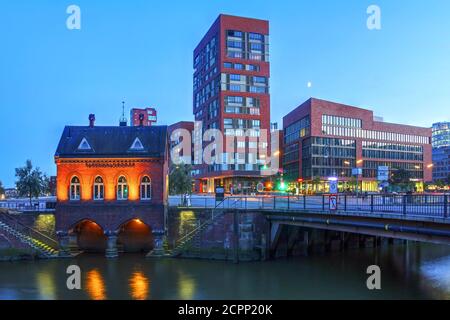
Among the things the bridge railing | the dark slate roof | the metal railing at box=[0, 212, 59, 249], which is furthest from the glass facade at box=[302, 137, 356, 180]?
the metal railing at box=[0, 212, 59, 249]

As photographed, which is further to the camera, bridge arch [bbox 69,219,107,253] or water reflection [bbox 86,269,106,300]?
bridge arch [bbox 69,219,107,253]

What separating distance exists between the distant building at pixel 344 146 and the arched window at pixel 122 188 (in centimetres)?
7307

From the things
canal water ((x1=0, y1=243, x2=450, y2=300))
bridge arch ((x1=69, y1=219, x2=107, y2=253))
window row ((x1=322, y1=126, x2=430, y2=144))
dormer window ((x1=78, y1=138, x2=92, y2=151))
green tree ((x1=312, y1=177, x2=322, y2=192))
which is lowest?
canal water ((x1=0, y1=243, x2=450, y2=300))

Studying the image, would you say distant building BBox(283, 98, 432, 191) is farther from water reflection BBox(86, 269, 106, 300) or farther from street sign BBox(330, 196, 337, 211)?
water reflection BBox(86, 269, 106, 300)

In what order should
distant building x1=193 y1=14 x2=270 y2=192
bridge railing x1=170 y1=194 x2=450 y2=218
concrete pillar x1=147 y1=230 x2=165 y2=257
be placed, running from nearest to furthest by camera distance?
bridge railing x1=170 y1=194 x2=450 y2=218
concrete pillar x1=147 y1=230 x2=165 y2=257
distant building x1=193 y1=14 x2=270 y2=192

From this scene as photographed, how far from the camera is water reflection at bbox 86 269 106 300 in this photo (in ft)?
88.1

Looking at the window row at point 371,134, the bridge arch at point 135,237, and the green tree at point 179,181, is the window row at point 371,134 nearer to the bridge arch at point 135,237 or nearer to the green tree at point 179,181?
the green tree at point 179,181

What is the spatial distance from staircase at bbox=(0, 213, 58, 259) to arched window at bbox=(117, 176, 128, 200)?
787 cm

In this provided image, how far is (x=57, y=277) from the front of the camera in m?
31.5

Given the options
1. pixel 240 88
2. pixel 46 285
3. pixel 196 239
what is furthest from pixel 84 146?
pixel 240 88

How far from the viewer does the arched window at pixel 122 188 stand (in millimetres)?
40344

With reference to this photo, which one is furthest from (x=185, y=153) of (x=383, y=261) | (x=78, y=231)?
(x=383, y=261)
